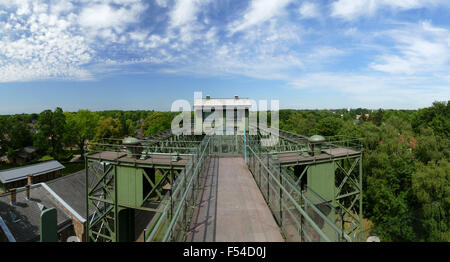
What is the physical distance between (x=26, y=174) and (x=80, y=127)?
656 inches

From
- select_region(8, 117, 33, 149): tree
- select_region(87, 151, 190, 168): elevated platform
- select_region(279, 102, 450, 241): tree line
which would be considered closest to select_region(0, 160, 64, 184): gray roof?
select_region(87, 151, 190, 168): elevated platform

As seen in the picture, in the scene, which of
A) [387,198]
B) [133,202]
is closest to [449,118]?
[387,198]

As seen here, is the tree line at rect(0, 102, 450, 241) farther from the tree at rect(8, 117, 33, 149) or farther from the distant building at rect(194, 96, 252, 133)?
the distant building at rect(194, 96, 252, 133)

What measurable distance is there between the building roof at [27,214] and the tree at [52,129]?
2538cm

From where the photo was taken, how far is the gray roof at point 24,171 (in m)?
24.5

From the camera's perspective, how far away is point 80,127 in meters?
41.1

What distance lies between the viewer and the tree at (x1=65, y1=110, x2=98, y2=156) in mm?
39406

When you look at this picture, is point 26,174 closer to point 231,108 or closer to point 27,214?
point 27,214

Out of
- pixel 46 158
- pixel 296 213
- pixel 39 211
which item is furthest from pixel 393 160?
pixel 46 158

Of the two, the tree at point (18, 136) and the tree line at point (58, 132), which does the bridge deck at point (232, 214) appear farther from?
the tree at point (18, 136)

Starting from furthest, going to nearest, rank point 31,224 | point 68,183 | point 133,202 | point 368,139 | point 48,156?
point 48,156 < point 368,139 < point 68,183 < point 31,224 < point 133,202
